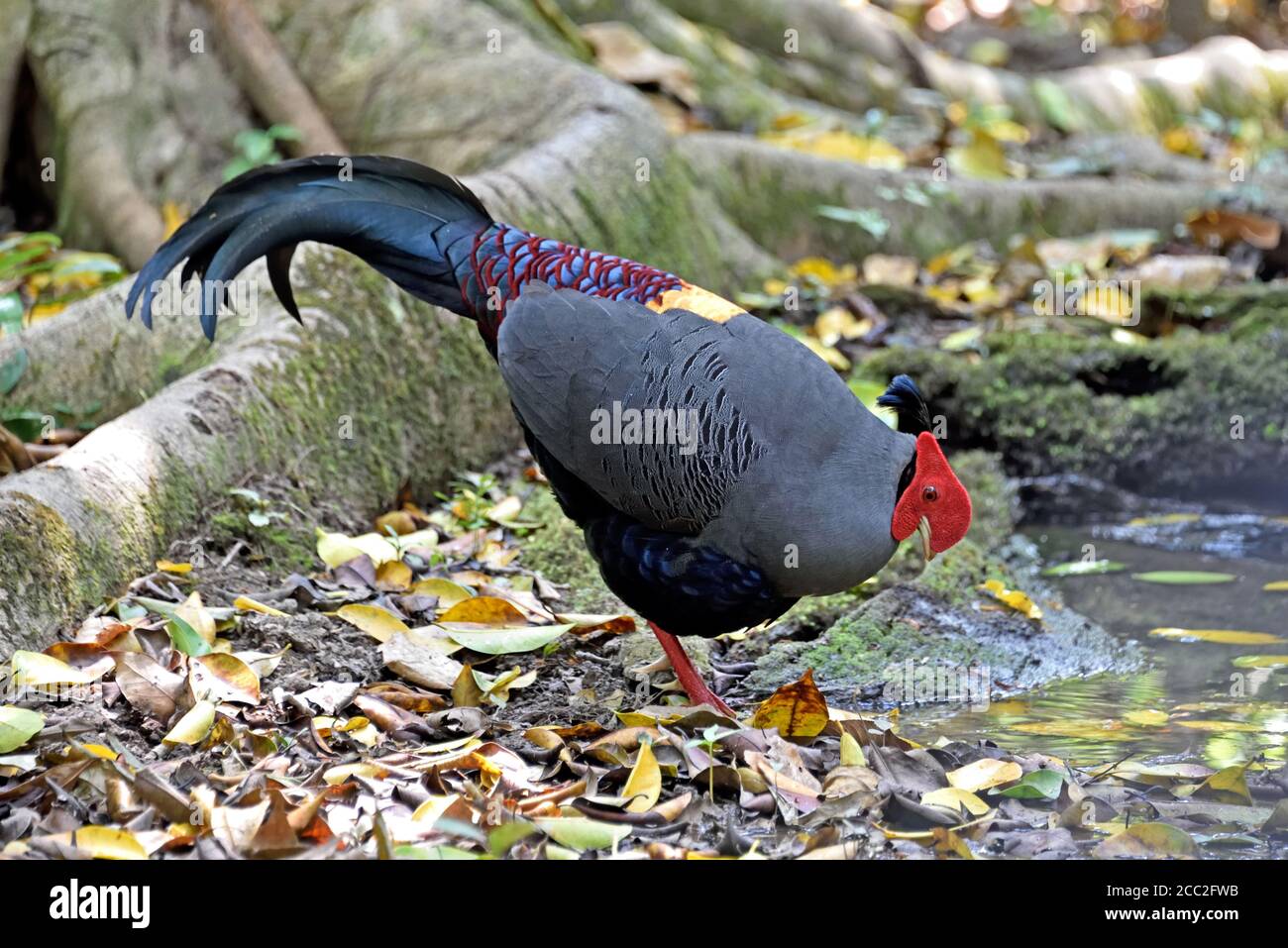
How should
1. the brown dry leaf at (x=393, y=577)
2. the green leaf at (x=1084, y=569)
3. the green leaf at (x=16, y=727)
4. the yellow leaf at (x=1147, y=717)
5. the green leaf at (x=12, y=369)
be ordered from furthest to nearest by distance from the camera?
the green leaf at (x=1084, y=569), the green leaf at (x=12, y=369), the brown dry leaf at (x=393, y=577), the yellow leaf at (x=1147, y=717), the green leaf at (x=16, y=727)

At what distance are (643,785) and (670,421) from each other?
829 mm

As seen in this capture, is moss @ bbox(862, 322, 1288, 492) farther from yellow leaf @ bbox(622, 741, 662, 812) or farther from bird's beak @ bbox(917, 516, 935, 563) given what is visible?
yellow leaf @ bbox(622, 741, 662, 812)

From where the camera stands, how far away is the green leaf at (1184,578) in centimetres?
456

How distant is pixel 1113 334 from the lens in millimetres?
5887

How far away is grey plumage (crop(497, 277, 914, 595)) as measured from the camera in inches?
122

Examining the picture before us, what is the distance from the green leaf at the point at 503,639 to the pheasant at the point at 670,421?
24 centimetres

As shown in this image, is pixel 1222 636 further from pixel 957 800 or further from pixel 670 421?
pixel 670 421

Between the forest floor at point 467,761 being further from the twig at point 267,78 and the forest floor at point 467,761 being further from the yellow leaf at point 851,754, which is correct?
the twig at point 267,78

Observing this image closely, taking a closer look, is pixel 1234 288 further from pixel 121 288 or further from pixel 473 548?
pixel 121 288

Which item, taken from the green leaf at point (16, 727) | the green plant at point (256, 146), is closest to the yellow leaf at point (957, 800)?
the green leaf at point (16, 727)

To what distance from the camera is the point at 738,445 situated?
3123 millimetres

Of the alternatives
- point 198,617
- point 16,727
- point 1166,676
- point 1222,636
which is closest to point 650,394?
point 198,617

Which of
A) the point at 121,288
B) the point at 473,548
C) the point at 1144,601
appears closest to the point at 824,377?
the point at 473,548

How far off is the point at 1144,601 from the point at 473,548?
2.14 meters
